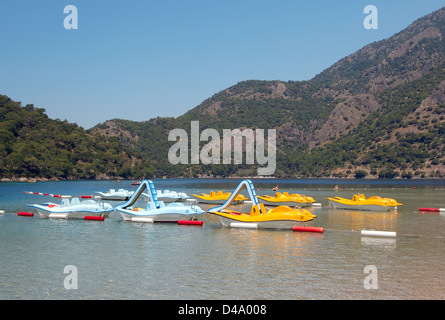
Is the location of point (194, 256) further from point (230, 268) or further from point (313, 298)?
point (313, 298)

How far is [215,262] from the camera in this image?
2942 centimetres

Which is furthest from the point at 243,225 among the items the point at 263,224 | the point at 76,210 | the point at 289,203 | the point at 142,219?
the point at 289,203

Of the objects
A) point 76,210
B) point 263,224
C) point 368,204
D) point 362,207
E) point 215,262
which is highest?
point 76,210

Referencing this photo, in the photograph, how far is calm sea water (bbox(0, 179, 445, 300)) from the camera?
22.8 meters

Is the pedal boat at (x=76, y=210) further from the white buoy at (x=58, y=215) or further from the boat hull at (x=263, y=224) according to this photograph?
the boat hull at (x=263, y=224)

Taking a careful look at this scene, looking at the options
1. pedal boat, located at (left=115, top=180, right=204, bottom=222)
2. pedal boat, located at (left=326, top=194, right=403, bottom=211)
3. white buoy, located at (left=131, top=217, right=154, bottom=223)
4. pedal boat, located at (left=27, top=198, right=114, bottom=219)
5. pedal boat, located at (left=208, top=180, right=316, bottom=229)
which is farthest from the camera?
pedal boat, located at (left=326, top=194, right=403, bottom=211)

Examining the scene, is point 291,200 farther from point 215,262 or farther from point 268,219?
point 215,262

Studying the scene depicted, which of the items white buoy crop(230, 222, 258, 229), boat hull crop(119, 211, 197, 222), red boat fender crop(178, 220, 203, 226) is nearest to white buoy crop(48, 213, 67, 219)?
Answer: boat hull crop(119, 211, 197, 222)

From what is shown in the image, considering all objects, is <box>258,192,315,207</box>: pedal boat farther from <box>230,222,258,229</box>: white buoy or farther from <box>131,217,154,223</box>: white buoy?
<box>131,217,154,223</box>: white buoy

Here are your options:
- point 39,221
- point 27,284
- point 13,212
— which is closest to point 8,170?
point 13,212

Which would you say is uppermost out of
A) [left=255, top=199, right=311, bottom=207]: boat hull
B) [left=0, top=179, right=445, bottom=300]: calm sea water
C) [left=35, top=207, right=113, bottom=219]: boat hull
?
[left=35, top=207, right=113, bottom=219]: boat hull
